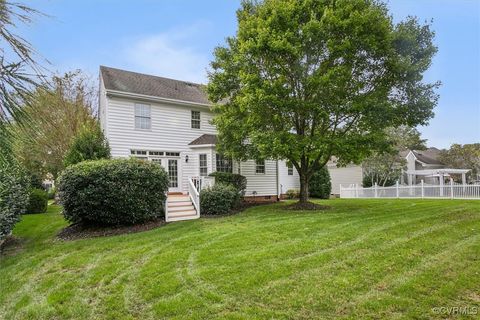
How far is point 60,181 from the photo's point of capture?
10.5 metres

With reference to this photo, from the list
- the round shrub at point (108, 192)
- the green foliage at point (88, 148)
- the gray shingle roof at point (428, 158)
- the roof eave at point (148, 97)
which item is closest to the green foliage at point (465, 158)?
the gray shingle roof at point (428, 158)

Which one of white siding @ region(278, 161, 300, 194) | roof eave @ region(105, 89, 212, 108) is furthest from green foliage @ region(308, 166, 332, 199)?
roof eave @ region(105, 89, 212, 108)

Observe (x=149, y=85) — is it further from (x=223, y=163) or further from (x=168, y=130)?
(x=223, y=163)

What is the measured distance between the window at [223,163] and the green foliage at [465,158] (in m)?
25.2

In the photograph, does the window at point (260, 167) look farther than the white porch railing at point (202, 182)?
Yes

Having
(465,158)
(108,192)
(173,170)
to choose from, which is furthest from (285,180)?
(465,158)

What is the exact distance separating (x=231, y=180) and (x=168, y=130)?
14.3 ft

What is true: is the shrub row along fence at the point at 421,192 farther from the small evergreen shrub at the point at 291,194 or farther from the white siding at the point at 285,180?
the small evergreen shrub at the point at 291,194

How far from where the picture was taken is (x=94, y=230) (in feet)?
34.3

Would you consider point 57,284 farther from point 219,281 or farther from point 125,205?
point 125,205

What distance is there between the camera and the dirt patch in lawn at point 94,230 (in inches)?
389

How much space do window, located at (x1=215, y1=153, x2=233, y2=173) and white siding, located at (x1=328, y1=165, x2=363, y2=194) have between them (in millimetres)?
15221

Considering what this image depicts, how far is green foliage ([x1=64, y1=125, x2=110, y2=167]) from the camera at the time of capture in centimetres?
1461

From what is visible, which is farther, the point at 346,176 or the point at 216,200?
the point at 346,176
